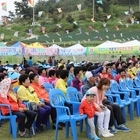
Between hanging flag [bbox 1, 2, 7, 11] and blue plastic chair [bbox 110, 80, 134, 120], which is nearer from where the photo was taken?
blue plastic chair [bbox 110, 80, 134, 120]

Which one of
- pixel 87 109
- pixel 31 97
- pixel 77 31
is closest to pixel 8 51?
pixel 31 97

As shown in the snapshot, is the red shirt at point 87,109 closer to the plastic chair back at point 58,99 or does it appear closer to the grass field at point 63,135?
the plastic chair back at point 58,99

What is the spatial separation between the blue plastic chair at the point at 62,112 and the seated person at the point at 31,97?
27 centimetres

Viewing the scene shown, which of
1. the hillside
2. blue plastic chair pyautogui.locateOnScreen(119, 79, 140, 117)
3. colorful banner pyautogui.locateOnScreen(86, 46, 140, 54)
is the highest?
the hillside

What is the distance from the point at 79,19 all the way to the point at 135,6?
22.6 metres

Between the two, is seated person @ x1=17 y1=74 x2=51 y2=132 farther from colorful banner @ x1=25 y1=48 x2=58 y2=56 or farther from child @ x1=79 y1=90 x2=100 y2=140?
colorful banner @ x1=25 y1=48 x2=58 y2=56

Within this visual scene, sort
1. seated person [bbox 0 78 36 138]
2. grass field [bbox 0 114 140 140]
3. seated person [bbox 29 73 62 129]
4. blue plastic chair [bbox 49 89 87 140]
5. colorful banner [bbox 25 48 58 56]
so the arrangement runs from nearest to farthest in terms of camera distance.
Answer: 1. blue plastic chair [bbox 49 89 87 140]
2. seated person [bbox 0 78 36 138]
3. grass field [bbox 0 114 140 140]
4. seated person [bbox 29 73 62 129]
5. colorful banner [bbox 25 48 58 56]

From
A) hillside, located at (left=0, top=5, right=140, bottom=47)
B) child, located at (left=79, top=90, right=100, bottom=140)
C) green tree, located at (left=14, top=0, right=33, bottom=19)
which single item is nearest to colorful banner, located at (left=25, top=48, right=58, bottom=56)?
hillside, located at (left=0, top=5, right=140, bottom=47)

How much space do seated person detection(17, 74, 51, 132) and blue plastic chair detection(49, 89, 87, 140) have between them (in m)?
0.27

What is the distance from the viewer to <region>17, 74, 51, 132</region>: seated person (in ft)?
19.6

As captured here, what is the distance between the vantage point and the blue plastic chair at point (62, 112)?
5.31 m

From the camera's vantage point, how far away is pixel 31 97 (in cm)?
603

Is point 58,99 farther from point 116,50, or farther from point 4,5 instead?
point 4,5

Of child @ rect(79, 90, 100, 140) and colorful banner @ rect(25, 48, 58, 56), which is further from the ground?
colorful banner @ rect(25, 48, 58, 56)
